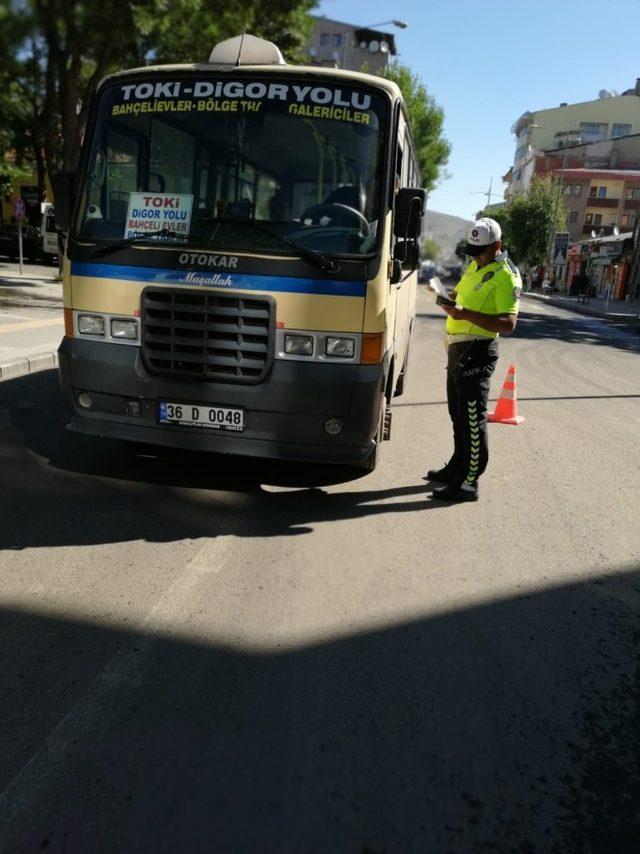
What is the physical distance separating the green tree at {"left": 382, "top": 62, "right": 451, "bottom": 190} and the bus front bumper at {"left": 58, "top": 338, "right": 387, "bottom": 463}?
52944 mm

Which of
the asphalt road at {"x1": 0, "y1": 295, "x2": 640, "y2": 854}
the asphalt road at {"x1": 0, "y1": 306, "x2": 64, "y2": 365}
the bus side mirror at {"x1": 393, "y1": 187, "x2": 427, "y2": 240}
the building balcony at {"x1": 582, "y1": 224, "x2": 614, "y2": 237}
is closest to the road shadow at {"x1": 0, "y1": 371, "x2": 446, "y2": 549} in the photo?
the asphalt road at {"x1": 0, "y1": 295, "x2": 640, "y2": 854}

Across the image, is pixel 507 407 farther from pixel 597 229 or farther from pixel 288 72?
pixel 597 229

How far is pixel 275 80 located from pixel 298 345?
1.79 meters

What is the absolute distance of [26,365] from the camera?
30.9 feet

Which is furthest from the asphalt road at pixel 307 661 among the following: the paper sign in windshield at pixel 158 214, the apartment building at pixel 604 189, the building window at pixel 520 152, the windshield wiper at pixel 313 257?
the building window at pixel 520 152

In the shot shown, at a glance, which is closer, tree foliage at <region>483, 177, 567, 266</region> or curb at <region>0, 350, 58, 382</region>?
curb at <region>0, 350, 58, 382</region>

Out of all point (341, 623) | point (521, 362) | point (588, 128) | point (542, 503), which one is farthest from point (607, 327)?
point (588, 128)

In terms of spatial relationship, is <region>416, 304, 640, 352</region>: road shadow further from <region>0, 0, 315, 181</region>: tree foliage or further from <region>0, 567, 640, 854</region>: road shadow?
<region>0, 567, 640, 854</region>: road shadow

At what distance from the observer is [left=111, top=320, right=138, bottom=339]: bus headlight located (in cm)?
486

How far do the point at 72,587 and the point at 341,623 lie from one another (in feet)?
4.43

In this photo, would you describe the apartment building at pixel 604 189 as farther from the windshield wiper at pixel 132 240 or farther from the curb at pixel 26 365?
the windshield wiper at pixel 132 240

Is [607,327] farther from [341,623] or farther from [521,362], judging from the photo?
[341,623]

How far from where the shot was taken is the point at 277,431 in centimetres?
479

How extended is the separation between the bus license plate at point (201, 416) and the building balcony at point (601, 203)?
78270mm
